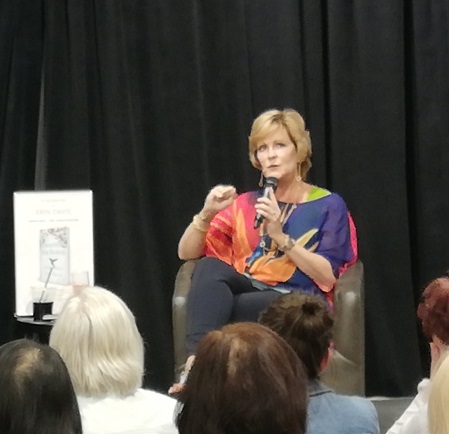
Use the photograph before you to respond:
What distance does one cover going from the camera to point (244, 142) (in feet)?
12.3

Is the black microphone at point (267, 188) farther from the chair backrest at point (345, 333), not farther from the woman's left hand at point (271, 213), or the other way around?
the chair backrest at point (345, 333)

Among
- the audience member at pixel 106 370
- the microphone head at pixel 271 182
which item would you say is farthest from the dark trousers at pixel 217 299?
the audience member at pixel 106 370

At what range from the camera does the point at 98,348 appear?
1.93 meters

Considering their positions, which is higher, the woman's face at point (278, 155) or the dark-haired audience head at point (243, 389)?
the woman's face at point (278, 155)

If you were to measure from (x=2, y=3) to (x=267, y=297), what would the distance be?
1768 mm

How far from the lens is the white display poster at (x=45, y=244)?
3330mm

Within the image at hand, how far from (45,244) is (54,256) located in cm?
6

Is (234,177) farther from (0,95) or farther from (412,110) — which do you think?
(0,95)

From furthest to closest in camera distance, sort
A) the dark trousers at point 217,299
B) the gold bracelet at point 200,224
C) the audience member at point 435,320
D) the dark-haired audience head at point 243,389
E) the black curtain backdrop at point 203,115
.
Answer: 1. the black curtain backdrop at point 203,115
2. the gold bracelet at point 200,224
3. the dark trousers at point 217,299
4. the audience member at point 435,320
5. the dark-haired audience head at point 243,389

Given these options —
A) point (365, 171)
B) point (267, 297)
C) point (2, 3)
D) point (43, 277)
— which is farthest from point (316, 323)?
point (2, 3)

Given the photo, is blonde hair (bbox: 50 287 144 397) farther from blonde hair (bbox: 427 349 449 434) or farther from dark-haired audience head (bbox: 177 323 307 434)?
blonde hair (bbox: 427 349 449 434)

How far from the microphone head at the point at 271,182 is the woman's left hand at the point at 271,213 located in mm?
108

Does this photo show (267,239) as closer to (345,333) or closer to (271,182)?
(271,182)

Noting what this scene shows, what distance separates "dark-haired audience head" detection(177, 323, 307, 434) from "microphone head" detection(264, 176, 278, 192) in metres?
1.80
